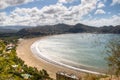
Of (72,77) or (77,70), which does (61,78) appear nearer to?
(72,77)

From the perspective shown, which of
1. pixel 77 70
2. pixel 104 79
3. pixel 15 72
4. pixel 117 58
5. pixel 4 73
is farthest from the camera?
pixel 77 70

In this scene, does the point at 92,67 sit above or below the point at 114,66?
below

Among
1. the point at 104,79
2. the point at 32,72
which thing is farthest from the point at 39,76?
the point at 104,79

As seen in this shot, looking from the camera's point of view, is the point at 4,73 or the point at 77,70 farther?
the point at 77,70

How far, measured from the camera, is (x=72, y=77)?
157 feet

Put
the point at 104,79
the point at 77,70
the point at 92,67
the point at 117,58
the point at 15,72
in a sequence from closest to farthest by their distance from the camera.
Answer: the point at 117,58, the point at 104,79, the point at 15,72, the point at 77,70, the point at 92,67

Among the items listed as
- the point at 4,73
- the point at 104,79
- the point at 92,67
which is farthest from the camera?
the point at 92,67

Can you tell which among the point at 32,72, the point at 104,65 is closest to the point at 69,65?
the point at 104,65

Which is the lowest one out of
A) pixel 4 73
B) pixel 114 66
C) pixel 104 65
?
pixel 104 65

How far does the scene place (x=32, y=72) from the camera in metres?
51.5

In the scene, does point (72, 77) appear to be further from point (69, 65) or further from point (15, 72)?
point (69, 65)

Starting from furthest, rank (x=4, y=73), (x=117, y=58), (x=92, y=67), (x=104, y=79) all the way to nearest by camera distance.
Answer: (x=92, y=67), (x=4, y=73), (x=104, y=79), (x=117, y=58)

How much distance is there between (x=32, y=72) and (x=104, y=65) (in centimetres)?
2704

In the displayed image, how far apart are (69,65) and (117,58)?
1464 inches
